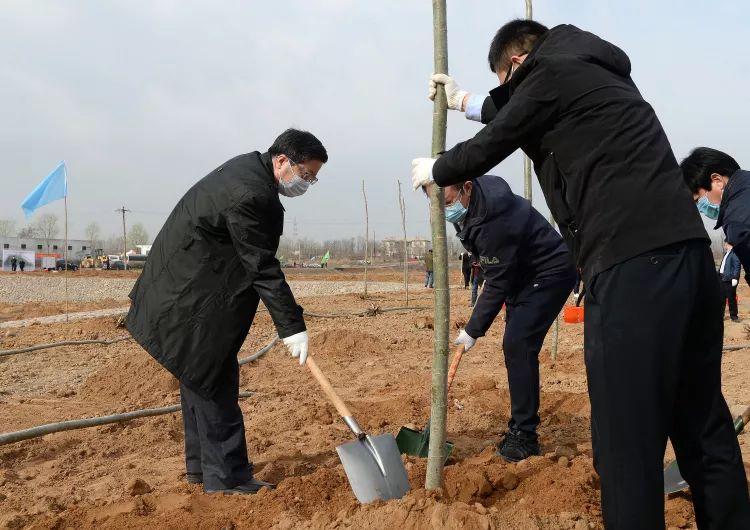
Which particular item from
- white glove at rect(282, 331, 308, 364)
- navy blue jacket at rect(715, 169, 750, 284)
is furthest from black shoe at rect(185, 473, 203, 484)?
navy blue jacket at rect(715, 169, 750, 284)

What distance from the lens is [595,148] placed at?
193cm

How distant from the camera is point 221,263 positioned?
320cm

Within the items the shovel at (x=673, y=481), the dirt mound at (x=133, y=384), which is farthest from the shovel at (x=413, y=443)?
the dirt mound at (x=133, y=384)

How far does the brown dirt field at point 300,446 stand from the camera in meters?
2.67

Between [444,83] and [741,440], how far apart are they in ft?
9.94

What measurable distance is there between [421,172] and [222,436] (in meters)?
1.71

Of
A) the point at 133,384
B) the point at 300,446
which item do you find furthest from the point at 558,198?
the point at 133,384

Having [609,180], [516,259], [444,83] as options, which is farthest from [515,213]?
[609,180]

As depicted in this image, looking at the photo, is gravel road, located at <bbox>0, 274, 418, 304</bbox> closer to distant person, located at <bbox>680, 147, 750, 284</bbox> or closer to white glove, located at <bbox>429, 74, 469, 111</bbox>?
distant person, located at <bbox>680, 147, 750, 284</bbox>

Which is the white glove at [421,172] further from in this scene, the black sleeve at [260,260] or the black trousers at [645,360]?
the black sleeve at [260,260]

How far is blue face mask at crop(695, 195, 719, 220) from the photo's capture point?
12.6ft

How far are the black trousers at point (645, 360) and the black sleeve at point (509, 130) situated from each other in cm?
48

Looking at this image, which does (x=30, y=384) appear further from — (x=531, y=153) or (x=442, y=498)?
(x=531, y=153)

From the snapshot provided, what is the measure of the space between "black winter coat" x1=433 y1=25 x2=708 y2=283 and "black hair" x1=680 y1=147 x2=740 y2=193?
5.61 feet
